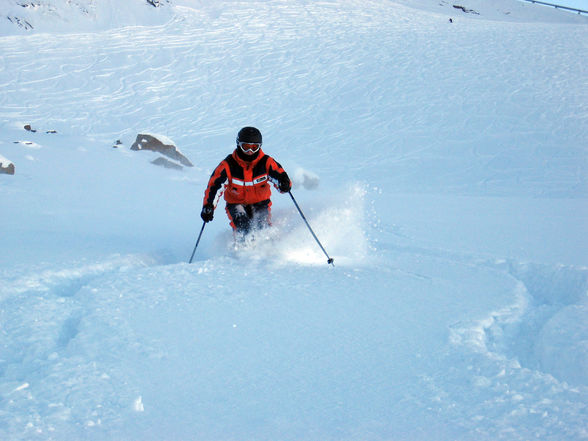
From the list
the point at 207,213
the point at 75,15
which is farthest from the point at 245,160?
the point at 75,15

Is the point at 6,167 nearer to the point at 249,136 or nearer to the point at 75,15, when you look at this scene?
the point at 249,136

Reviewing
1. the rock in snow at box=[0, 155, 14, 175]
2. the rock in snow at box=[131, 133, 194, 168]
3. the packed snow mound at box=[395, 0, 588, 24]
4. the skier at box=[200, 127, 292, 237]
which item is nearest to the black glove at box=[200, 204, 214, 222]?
the skier at box=[200, 127, 292, 237]

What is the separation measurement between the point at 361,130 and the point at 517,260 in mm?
9733

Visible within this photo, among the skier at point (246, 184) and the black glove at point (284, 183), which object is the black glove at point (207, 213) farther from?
the black glove at point (284, 183)

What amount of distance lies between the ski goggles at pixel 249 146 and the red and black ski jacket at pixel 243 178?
0.10 m

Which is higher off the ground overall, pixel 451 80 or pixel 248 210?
pixel 451 80

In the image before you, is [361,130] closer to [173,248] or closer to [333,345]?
[173,248]

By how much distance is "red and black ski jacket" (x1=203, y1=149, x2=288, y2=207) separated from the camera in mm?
4750

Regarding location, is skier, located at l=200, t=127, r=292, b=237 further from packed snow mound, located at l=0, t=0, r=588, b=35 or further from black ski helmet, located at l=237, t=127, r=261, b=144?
packed snow mound, located at l=0, t=0, r=588, b=35

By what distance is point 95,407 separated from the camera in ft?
7.15

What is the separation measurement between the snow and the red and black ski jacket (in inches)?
18.6

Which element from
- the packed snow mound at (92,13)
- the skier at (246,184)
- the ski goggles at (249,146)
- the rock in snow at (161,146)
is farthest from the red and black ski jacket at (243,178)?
the packed snow mound at (92,13)

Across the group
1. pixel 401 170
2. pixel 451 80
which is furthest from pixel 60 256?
pixel 451 80

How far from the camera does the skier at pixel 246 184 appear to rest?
4.68 m
